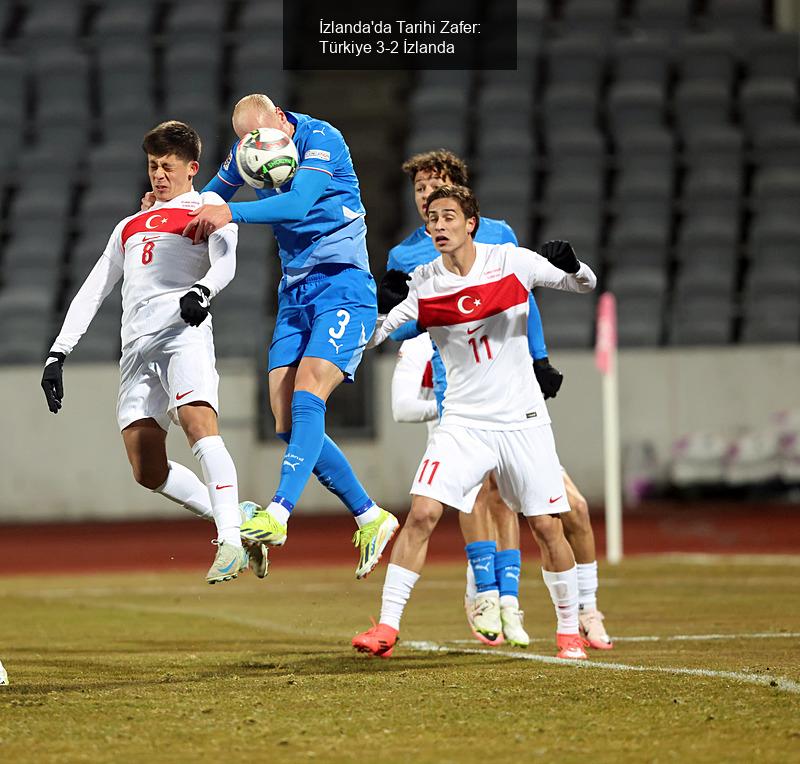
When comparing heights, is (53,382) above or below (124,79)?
below

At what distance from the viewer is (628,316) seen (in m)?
19.4

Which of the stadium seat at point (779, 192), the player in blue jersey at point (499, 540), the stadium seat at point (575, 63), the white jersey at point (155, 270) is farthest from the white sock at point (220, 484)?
the stadium seat at point (575, 63)

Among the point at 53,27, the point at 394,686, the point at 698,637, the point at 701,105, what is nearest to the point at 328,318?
the point at 394,686

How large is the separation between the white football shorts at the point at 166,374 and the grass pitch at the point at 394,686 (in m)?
1.25

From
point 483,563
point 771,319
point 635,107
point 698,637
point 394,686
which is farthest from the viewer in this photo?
point 635,107

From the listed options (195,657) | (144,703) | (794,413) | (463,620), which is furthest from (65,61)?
(144,703)

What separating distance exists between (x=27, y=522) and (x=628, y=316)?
27.6 ft

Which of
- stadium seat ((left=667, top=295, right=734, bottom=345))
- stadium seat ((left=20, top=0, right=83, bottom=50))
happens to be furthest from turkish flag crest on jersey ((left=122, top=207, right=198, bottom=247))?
stadium seat ((left=20, top=0, right=83, bottom=50))

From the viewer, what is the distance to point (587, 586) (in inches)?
293

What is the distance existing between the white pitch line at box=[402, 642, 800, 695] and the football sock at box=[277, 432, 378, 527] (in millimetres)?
772

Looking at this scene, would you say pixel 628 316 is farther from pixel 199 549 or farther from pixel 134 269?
pixel 134 269

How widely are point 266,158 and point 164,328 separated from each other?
1.00 meters

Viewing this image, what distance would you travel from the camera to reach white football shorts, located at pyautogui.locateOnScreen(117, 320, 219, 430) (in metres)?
7.04

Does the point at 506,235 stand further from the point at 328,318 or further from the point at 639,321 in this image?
the point at 639,321
